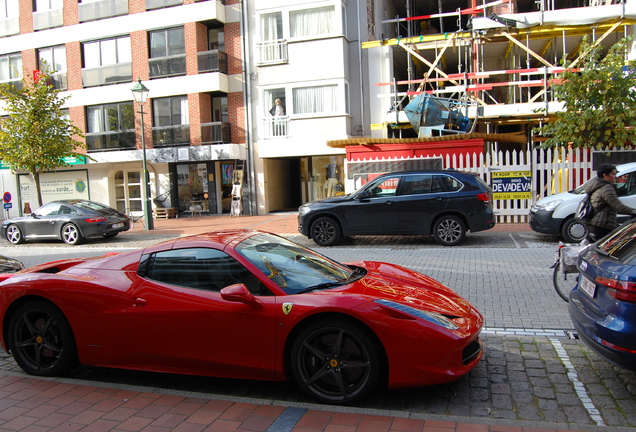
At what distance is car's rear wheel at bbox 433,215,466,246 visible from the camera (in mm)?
11512

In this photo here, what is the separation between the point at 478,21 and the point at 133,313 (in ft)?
60.7

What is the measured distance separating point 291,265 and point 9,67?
28.1 metres

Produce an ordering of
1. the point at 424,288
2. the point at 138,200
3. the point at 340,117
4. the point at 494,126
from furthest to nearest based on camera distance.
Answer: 1. the point at 138,200
2. the point at 494,126
3. the point at 340,117
4. the point at 424,288

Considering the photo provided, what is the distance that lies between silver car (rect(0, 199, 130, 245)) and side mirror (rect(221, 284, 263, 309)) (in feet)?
41.4

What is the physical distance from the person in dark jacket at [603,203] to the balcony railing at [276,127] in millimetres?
15708

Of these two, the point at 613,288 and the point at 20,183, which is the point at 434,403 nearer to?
the point at 613,288

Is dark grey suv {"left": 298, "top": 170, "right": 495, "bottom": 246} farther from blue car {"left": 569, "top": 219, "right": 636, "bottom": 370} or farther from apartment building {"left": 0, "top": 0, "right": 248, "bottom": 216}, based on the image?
apartment building {"left": 0, "top": 0, "right": 248, "bottom": 216}

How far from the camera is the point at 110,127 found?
2427cm

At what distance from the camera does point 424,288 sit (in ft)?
14.7

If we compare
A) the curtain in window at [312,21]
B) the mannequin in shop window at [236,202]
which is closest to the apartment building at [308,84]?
the curtain in window at [312,21]

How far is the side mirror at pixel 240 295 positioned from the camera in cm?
384

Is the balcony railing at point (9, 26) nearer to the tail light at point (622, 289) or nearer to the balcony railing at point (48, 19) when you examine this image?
the balcony railing at point (48, 19)

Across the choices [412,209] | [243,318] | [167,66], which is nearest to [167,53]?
[167,66]

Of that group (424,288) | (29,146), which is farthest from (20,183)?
(424,288)
